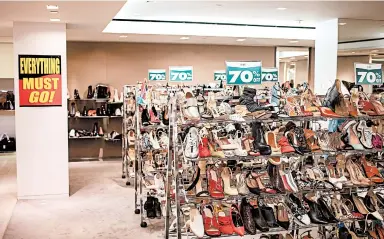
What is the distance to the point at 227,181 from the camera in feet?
13.8

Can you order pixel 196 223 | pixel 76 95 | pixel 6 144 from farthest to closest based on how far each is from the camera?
pixel 6 144 < pixel 76 95 < pixel 196 223

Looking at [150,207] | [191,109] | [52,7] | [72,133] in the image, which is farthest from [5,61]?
[191,109]

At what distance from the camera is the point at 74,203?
677cm

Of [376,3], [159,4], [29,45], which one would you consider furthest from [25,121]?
[376,3]

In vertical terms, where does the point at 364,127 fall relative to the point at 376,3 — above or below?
below

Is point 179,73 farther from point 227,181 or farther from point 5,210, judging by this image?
point 227,181

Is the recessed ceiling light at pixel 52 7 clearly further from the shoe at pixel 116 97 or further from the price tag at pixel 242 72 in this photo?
the shoe at pixel 116 97

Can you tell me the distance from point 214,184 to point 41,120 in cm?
382

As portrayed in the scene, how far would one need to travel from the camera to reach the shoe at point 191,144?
13.2 feet

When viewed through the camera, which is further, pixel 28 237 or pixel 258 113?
pixel 28 237

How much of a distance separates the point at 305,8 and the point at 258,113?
334 cm

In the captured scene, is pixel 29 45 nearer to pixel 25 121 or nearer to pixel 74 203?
pixel 25 121

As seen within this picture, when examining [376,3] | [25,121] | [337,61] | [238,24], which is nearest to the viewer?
[376,3]

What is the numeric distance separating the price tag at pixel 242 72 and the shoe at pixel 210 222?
4.41 feet
